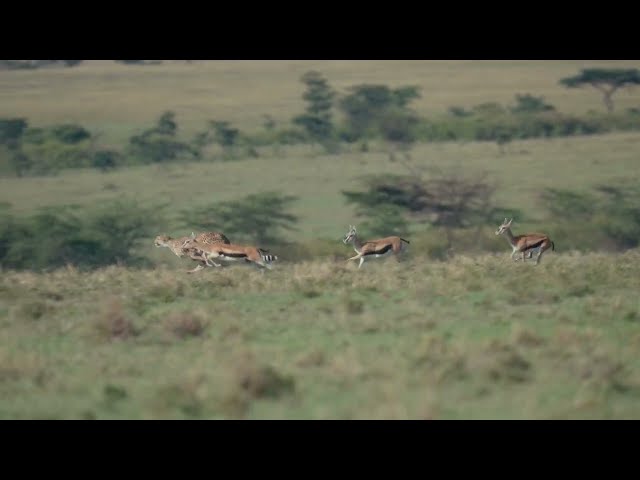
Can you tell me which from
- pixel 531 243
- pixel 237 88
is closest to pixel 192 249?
pixel 531 243

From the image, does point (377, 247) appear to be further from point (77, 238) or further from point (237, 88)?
point (237, 88)

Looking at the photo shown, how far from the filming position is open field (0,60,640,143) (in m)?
60.8

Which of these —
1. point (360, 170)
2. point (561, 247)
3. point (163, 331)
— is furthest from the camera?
point (360, 170)

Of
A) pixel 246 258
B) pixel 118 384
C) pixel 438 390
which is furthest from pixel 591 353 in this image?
pixel 246 258

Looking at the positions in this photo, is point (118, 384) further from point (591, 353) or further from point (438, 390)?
point (591, 353)

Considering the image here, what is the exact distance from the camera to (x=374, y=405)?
38.1 ft

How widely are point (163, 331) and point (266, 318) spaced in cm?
173

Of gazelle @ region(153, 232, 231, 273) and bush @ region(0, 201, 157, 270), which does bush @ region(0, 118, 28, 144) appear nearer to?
bush @ region(0, 201, 157, 270)

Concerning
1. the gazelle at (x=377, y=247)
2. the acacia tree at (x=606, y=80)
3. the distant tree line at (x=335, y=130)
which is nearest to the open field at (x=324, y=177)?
the distant tree line at (x=335, y=130)

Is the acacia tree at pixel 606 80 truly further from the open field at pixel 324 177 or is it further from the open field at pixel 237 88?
the open field at pixel 324 177

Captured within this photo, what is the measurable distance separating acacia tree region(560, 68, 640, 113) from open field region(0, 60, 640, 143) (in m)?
0.76

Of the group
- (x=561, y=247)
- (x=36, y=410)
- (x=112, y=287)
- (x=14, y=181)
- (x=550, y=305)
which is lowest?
(x=14, y=181)

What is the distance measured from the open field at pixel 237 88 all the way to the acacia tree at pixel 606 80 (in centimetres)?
76

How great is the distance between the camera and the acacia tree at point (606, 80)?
192ft
